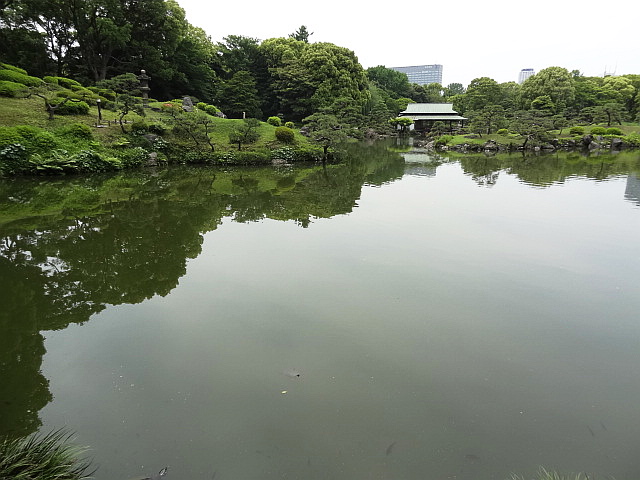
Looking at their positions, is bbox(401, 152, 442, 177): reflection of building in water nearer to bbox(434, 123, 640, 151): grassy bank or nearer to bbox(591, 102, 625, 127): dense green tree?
bbox(434, 123, 640, 151): grassy bank

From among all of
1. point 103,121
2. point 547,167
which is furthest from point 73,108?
point 547,167

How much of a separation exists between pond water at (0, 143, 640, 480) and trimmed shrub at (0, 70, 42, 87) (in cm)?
1594

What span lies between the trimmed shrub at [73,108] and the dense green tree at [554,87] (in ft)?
147

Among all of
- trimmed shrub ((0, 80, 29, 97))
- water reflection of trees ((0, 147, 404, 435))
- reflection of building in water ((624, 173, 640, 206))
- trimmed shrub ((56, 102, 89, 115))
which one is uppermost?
trimmed shrub ((0, 80, 29, 97))

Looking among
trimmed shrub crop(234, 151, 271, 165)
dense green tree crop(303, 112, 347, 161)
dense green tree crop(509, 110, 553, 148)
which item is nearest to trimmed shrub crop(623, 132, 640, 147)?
dense green tree crop(509, 110, 553, 148)

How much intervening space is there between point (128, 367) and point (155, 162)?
656 inches

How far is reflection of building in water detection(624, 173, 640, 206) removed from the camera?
12.4 metres

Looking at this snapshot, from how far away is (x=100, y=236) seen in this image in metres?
8.02

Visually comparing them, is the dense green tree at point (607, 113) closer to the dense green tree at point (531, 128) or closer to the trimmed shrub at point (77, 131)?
the dense green tree at point (531, 128)

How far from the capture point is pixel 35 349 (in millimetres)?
4199

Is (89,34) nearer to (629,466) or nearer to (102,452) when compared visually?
(102,452)

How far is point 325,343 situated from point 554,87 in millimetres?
49648

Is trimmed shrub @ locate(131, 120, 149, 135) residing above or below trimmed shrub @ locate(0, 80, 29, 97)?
below

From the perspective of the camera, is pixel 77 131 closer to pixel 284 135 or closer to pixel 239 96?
pixel 284 135
